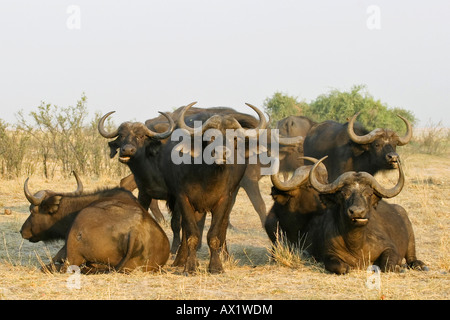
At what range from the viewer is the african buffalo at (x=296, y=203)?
7.72 metres

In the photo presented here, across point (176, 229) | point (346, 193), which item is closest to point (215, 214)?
point (346, 193)

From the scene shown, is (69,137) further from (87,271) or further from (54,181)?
(87,271)

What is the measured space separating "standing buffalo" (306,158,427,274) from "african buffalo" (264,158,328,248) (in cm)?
25

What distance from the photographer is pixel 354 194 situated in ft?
21.8

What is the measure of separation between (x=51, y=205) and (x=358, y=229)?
3434 mm

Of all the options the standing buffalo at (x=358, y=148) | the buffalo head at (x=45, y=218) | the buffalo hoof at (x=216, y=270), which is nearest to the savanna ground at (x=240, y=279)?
the buffalo hoof at (x=216, y=270)

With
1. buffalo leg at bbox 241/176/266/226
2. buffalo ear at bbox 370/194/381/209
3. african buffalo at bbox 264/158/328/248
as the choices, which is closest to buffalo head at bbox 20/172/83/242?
african buffalo at bbox 264/158/328/248

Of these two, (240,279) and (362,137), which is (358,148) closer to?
(362,137)

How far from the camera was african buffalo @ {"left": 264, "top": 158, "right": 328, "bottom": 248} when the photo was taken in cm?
772

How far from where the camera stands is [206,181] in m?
7.20

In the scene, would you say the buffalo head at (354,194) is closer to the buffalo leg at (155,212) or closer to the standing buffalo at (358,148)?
the standing buffalo at (358,148)

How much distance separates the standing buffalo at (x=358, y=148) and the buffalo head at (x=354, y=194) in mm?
3538
